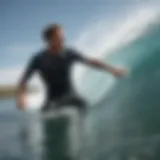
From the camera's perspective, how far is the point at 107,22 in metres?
1.65

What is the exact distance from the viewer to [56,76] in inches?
62.7

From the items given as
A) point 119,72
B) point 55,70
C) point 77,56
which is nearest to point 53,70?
point 55,70

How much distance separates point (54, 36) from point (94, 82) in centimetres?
24

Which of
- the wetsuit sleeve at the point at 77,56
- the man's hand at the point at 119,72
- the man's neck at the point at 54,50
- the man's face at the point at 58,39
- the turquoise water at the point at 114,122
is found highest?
the man's face at the point at 58,39

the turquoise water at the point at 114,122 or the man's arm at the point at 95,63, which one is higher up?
the man's arm at the point at 95,63

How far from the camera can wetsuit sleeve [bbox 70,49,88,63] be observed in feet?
5.28

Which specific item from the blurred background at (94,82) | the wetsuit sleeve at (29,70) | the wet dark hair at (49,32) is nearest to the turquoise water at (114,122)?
the blurred background at (94,82)

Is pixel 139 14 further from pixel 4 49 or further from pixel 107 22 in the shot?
pixel 4 49

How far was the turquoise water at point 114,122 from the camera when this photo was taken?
5.19 ft

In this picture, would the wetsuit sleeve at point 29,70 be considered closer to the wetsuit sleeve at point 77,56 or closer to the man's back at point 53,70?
the man's back at point 53,70

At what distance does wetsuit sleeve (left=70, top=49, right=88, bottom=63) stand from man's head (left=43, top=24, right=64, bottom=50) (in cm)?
5

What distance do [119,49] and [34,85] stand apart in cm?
36

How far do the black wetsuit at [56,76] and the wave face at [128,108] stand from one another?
70mm

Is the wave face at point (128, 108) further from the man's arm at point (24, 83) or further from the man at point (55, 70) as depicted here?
the man's arm at point (24, 83)
